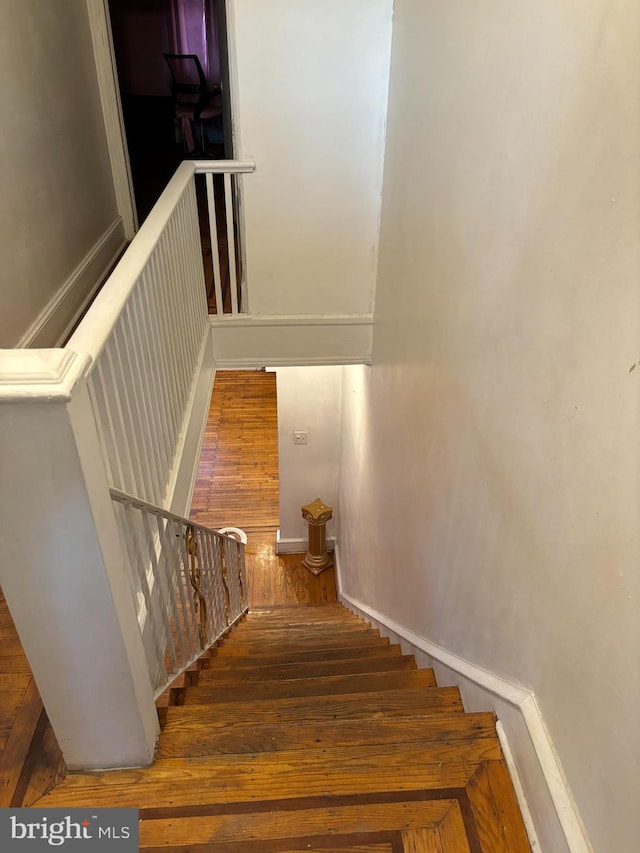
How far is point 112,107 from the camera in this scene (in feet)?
12.7

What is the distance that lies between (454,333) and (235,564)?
2.60 meters

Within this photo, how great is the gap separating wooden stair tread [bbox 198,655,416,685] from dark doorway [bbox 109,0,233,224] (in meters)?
6.23

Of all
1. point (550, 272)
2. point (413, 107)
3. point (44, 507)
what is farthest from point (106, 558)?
point (413, 107)

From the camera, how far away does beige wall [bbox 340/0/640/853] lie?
40.7 inches

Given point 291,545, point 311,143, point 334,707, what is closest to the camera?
point 334,707

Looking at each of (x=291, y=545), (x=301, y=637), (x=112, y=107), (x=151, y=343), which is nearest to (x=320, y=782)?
(x=151, y=343)

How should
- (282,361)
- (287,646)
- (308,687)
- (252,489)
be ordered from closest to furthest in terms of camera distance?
1. (308,687)
2. (287,646)
3. (282,361)
4. (252,489)

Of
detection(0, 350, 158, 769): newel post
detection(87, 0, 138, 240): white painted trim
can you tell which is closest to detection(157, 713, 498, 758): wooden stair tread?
detection(0, 350, 158, 769): newel post

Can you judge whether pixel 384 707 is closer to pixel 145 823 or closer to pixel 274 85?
pixel 145 823

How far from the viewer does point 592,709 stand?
1160 mm

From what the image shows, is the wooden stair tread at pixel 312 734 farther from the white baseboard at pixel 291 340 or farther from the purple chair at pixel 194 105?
the purple chair at pixel 194 105

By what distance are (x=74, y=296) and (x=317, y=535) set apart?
3253mm

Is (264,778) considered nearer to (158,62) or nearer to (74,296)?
(74,296)

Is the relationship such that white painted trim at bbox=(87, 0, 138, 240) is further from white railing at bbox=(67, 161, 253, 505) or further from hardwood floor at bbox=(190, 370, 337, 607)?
hardwood floor at bbox=(190, 370, 337, 607)
